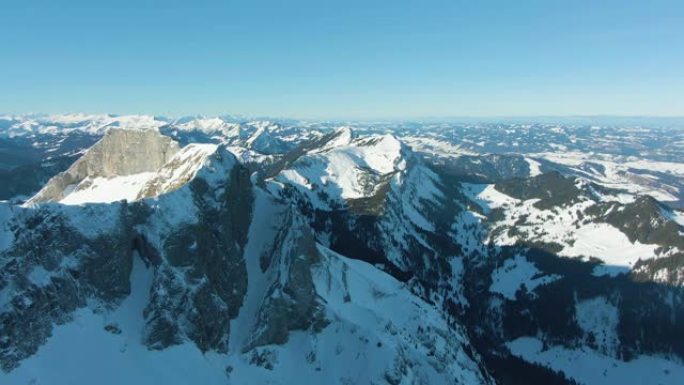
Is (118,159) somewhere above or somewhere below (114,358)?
above

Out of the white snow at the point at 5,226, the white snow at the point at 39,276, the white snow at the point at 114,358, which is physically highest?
the white snow at the point at 5,226

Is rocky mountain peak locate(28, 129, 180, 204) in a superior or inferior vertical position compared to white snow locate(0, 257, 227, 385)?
superior

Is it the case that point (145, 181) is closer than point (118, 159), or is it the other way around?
point (145, 181)

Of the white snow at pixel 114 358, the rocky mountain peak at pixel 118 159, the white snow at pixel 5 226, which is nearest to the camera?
the white snow at pixel 114 358

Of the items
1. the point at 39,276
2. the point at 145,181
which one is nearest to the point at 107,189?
the point at 145,181

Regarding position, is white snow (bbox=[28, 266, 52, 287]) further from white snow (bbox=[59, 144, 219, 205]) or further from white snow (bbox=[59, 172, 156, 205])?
white snow (bbox=[59, 172, 156, 205])

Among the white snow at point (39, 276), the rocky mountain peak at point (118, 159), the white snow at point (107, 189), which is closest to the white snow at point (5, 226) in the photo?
the white snow at point (39, 276)

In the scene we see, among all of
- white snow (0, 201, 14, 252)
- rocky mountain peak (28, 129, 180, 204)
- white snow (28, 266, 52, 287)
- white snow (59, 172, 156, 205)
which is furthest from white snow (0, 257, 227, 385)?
rocky mountain peak (28, 129, 180, 204)

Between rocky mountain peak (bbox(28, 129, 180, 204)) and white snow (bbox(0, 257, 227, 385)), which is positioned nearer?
white snow (bbox(0, 257, 227, 385))

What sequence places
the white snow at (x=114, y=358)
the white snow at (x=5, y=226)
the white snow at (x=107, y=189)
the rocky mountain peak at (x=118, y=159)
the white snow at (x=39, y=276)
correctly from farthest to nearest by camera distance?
the rocky mountain peak at (x=118, y=159) < the white snow at (x=107, y=189) < the white snow at (x=39, y=276) < the white snow at (x=5, y=226) < the white snow at (x=114, y=358)

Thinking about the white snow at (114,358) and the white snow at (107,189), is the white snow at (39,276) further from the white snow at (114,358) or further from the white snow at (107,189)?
the white snow at (107,189)

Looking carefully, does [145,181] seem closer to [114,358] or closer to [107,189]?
[107,189]

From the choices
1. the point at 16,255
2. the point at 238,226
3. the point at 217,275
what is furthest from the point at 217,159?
the point at 16,255

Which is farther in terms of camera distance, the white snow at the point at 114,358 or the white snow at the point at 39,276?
the white snow at the point at 39,276
